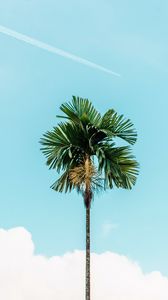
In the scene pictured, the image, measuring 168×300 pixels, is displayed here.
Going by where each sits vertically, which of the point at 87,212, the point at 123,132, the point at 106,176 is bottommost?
the point at 87,212

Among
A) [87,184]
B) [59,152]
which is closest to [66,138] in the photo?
[59,152]

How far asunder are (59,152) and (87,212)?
131 inches

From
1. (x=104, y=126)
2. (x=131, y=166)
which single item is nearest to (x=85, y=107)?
(x=104, y=126)

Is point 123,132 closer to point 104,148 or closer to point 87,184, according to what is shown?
point 104,148

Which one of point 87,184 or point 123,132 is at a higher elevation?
point 123,132

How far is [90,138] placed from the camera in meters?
30.4

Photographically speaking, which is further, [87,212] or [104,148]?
[104,148]

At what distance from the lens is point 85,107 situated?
31.1 meters

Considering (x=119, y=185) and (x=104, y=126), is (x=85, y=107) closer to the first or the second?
(x=104, y=126)

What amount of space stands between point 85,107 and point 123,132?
6.55 ft

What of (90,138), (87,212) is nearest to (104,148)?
(90,138)

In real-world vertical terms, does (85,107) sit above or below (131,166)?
above

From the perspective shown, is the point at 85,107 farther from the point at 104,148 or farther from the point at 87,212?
the point at 87,212

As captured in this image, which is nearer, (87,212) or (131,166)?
(87,212)
